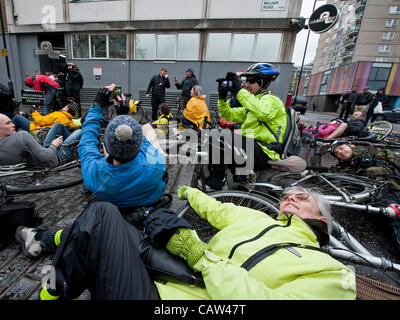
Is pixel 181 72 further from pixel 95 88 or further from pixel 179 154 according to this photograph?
pixel 179 154

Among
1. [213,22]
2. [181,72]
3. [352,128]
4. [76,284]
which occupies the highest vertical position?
[213,22]

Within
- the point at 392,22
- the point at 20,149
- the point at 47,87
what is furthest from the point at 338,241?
the point at 392,22

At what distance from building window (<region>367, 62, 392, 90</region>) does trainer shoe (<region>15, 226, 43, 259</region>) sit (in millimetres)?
42030

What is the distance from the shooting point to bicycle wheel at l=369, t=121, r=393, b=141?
444cm

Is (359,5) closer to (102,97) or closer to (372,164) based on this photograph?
(372,164)

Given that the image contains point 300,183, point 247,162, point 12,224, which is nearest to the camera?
point 12,224

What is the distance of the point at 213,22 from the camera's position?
1068cm

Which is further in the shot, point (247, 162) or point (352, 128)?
point (352, 128)

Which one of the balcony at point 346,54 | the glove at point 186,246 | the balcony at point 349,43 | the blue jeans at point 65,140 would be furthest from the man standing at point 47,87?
the balcony at point 349,43

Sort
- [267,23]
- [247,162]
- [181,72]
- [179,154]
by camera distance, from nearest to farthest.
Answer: [247,162], [179,154], [267,23], [181,72]

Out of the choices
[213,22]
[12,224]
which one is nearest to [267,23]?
[213,22]

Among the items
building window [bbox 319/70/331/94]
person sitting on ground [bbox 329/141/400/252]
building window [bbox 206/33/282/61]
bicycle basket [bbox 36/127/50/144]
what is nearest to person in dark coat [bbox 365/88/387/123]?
building window [bbox 206/33/282/61]

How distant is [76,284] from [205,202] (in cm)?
98

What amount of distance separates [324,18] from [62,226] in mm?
11575
